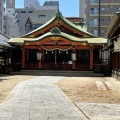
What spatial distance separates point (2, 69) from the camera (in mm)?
30578

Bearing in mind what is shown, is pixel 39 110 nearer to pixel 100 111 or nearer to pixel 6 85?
pixel 100 111

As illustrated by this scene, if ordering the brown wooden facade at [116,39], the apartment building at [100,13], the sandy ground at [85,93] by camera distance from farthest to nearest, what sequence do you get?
the apartment building at [100,13]
the brown wooden facade at [116,39]
the sandy ground at [85,93]

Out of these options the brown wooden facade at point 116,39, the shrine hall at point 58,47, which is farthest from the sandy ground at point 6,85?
the shrine hall at point 58,47

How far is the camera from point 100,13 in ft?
243

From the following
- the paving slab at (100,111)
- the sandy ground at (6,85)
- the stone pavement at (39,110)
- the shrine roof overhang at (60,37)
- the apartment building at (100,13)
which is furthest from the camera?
the apartment building at (100,13)

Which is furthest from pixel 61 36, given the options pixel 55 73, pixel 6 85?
pixel 6 85

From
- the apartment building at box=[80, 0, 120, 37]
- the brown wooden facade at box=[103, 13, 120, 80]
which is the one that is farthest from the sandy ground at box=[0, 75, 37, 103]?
the apartment building at box=[80, 0, 120, 37]

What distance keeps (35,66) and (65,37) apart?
4.69m

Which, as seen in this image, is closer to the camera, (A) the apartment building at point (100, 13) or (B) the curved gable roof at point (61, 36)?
(B) the curved gable roof at point (61, 36)

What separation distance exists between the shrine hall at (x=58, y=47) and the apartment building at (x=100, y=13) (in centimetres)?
3884

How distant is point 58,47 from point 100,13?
4377 centimetres

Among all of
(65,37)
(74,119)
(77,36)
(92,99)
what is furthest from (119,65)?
(74,119)

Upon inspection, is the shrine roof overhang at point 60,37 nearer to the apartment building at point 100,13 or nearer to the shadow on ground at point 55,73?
the shadow on ground at point 55,73

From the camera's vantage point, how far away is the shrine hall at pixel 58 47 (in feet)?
102
